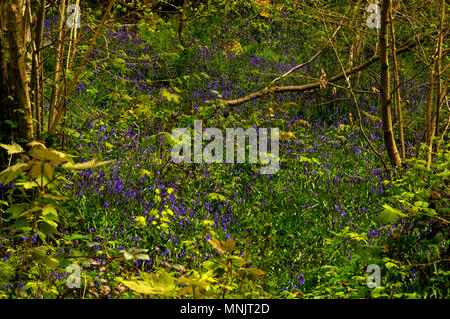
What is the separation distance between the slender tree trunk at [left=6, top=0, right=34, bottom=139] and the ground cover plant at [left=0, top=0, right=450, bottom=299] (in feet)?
0.04

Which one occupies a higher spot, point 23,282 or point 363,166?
point 363,166

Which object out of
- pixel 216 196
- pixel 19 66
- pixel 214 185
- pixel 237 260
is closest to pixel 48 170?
pixel 237 260

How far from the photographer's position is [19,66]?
12.2 feet

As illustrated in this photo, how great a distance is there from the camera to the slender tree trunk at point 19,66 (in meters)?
3.62

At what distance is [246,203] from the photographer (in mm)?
4715

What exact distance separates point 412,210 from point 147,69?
17.5 feet

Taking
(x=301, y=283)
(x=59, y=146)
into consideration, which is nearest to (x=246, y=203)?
(x=301, y=283)

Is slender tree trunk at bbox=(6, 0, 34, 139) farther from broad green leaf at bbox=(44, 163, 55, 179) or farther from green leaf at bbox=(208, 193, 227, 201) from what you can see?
broad green leaf at bbox=(44, 163, 55, 179)

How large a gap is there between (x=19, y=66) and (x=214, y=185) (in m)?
2.11

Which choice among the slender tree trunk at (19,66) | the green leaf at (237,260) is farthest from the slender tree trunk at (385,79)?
the slender tree trunk at (19,66)

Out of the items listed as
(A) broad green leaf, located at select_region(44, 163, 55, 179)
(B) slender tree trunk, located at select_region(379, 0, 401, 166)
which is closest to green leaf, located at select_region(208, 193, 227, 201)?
(B) slender tree trunk, located at select_region(379, 0, 401, 166)

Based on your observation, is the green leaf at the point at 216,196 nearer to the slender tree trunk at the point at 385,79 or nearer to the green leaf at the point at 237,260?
the slender tree trunk at the point at 385,79

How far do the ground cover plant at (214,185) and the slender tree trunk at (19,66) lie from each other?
1cm
